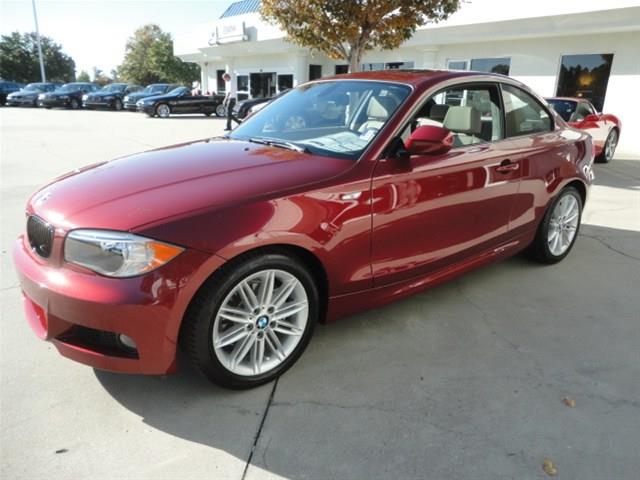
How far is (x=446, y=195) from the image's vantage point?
3.07 m

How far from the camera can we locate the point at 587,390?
2.63m

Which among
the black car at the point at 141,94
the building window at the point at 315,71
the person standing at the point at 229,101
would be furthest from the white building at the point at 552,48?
the black car at the point at 141,94

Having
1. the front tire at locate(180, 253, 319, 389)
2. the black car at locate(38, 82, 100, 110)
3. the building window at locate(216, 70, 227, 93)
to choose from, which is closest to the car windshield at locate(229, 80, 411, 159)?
the front tire at locate(180, 253, 319, 389)

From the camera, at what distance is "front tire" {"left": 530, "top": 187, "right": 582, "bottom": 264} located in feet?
13.8

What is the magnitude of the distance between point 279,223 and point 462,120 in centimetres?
166

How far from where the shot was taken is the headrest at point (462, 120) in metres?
3.26

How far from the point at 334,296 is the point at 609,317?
2184mm

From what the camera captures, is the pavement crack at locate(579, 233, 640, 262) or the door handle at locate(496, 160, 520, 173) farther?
the pavement crack at locate(579, 233, 640, 262)

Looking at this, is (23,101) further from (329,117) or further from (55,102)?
(329,117)

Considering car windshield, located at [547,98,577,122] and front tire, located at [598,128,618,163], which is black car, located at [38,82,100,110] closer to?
car windshield, located at [547,98,577,122]

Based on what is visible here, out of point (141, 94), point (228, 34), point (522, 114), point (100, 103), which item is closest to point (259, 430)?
point (522, 114)

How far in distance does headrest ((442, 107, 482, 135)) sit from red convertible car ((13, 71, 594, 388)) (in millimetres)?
10

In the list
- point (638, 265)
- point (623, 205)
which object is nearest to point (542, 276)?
point (638, 265)

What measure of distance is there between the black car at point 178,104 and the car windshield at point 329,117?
1956cm
